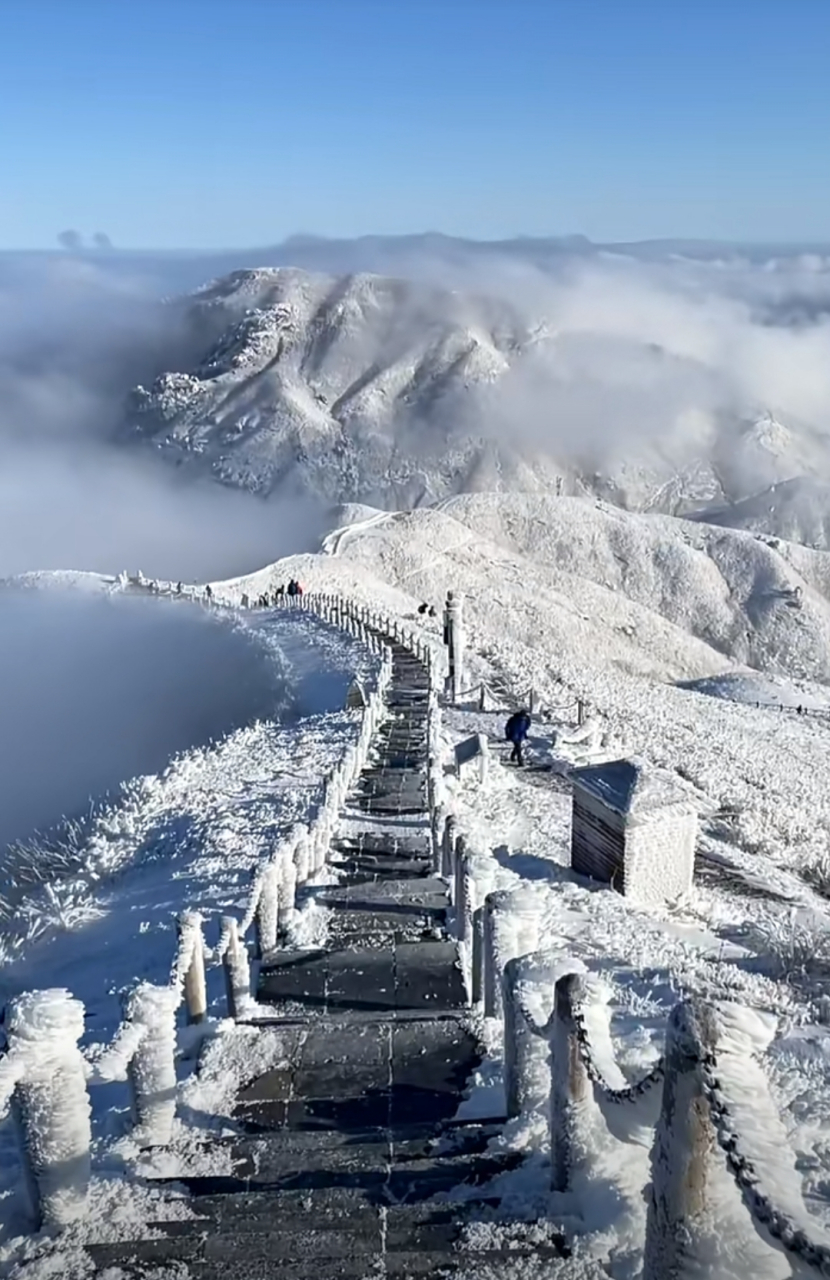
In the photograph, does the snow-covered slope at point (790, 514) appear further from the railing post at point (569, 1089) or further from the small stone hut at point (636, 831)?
the railing post at point (569, 1089)

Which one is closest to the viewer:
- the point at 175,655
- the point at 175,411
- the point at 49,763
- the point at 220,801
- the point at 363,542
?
the point at 220,801

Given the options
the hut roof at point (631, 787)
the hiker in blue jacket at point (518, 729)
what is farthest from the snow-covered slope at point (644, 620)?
the hut roof at point (631, 787)

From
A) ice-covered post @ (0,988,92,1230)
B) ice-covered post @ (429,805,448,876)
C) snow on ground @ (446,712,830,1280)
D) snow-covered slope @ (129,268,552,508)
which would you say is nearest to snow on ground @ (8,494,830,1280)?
snow on ground @ (446,712,830,1280)

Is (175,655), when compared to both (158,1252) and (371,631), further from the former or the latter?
(158,1252)

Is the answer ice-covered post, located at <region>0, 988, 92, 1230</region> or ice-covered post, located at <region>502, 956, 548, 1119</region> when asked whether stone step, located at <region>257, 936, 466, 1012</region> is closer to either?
ice-covered post, located at <region>502, 956, 548, 1119</region>

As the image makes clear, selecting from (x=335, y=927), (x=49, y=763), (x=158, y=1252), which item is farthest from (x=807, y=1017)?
(x=49, y=763)

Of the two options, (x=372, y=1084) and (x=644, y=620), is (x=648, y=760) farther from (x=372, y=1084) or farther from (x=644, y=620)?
(x=644, y=620)
